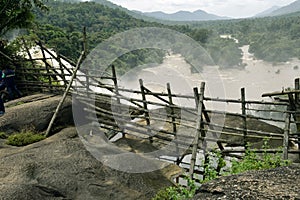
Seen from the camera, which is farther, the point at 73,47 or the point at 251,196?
the point at 73,47

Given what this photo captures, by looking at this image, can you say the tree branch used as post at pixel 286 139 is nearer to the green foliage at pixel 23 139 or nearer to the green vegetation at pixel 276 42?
the green foliage at pixel 23 139

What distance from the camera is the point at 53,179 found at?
5043mm

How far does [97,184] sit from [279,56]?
164 ft

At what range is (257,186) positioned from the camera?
2676 millimetres

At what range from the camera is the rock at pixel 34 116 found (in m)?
7.42

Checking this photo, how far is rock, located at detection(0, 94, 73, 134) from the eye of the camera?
7.42 m

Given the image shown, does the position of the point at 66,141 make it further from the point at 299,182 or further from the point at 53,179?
the point at 299,182

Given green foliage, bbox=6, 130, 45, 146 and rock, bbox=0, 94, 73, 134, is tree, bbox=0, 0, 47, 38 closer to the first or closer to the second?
rock, bbox=0, 94, 73, 134

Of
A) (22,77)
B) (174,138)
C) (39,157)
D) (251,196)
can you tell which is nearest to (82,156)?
(39,157)

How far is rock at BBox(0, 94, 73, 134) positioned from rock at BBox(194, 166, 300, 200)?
5.35 metres

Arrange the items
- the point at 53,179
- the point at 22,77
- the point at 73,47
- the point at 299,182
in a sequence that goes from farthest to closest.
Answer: the point at 73,47
the point at 22,77
the point at 53,179
the point at 299,182

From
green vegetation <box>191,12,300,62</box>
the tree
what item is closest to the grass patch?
the tree

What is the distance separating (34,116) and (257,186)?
5961 mm

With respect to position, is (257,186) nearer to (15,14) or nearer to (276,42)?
(15,14)
